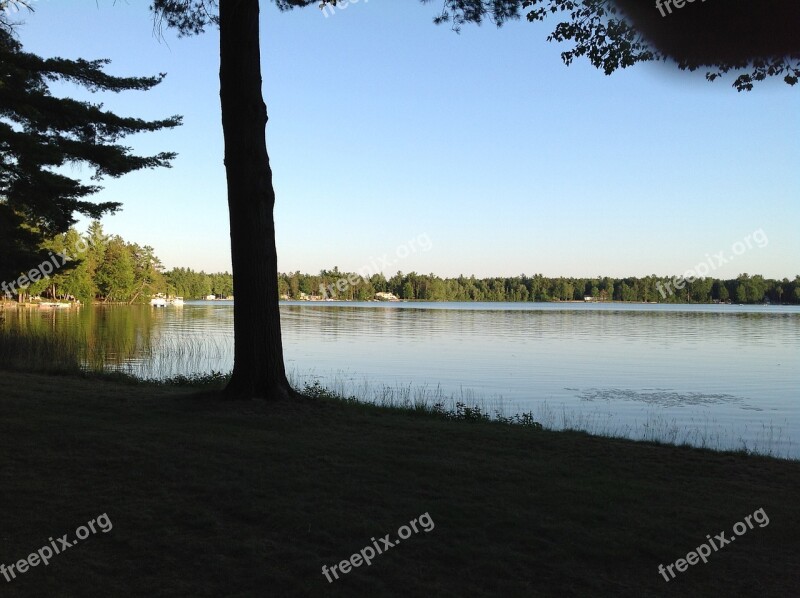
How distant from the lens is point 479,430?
795cm

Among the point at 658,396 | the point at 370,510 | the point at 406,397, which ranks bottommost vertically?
the point at 658,396

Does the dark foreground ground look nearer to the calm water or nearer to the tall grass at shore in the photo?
the tall grass at shore

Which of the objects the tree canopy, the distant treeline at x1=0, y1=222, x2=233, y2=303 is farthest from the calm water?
the distant treeline at x1=0, y1=222, x2=233, y2=303

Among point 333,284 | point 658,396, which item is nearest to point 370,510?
point 658,396

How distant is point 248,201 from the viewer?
8.98m

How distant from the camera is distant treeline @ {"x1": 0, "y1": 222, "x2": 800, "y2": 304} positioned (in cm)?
9237

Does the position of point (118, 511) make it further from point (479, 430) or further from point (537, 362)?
point (537, 362)

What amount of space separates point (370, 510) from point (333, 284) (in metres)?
43.6

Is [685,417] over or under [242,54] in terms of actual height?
under

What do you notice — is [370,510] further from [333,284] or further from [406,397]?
[333,284]

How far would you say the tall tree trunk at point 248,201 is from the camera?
8977 mm

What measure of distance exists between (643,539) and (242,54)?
7975 mm

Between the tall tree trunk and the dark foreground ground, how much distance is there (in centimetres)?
165

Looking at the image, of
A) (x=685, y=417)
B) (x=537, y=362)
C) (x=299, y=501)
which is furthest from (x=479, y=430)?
(x=537, y=362)
